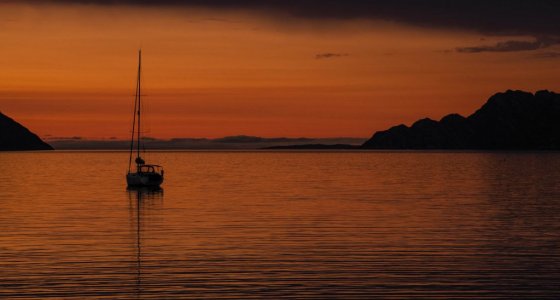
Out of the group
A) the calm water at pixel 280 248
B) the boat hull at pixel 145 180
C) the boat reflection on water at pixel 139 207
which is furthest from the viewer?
the boat hull at pixel 145 180

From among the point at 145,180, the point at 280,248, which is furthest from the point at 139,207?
the point at 280,248

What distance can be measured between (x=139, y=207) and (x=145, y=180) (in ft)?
87.6

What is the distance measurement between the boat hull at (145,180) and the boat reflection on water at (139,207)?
23.8 inches

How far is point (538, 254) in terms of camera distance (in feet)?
127

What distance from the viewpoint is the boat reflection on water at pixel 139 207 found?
34.6 meters

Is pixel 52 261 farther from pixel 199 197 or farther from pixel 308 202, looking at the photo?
pixel 199 197

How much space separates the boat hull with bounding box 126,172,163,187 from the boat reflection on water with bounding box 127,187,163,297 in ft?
1.98

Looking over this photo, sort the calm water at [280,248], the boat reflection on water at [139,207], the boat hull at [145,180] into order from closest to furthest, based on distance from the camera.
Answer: the calm water at [280,248]
the boat reflection on water at [139,207]
the boat hull at [145,180]

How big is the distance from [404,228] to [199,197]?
35.5 meters

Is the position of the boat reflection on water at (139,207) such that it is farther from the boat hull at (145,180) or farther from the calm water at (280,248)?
the boat hull at (145,180)

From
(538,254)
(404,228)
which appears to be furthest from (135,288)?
(404,228)

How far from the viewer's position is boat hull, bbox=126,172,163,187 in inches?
3792

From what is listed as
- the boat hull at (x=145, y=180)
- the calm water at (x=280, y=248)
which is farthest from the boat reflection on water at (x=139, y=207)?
the boat hull at (x=145, y=180)

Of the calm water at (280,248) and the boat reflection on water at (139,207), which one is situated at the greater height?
the calm water at (280,248)
